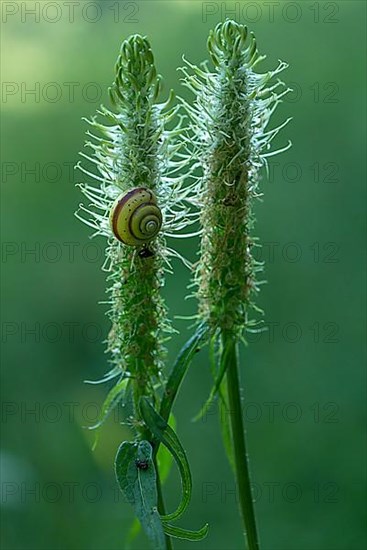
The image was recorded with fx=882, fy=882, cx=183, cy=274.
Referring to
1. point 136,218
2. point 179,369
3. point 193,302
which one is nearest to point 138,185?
point 136,218

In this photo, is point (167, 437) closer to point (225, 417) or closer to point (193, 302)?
point (225, 417)

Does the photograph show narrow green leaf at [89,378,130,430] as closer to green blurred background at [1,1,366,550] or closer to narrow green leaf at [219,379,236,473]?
narrow green leaf at [219,379,236,473]

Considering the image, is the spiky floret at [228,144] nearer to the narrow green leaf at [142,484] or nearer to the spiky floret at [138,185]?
the spiky floret at [138,185]

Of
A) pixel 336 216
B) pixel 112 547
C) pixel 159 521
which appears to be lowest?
pixel 112 547

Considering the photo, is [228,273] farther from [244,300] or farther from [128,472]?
[128,472]

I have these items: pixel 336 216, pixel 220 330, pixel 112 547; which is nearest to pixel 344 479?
pixel 112 547

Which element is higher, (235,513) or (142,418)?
(142,418)

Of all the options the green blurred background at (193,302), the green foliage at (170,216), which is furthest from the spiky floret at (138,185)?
the green blurred background at (193,302)
